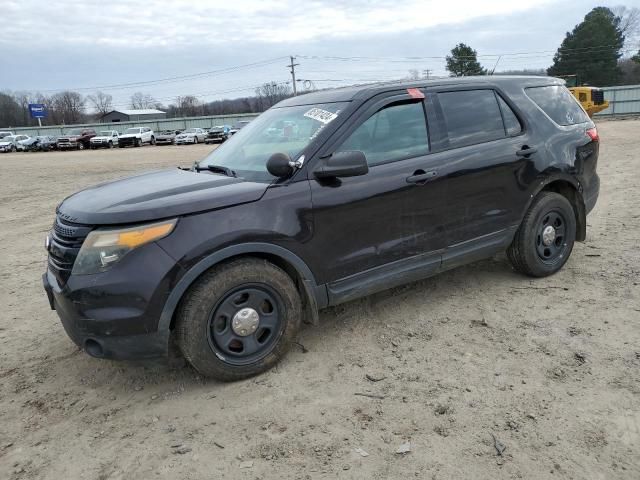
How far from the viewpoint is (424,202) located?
3.80 meters

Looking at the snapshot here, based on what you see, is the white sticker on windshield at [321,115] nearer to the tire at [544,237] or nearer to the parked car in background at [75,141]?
the tire at [544,237]

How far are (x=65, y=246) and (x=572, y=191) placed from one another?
4320 mm

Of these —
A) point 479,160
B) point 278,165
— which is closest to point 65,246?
point 278,165

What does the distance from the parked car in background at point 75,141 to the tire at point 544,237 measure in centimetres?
4263

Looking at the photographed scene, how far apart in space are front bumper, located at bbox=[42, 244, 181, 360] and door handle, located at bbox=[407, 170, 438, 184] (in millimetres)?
1796

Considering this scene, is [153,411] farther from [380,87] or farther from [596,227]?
[596,227]

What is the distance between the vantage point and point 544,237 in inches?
183

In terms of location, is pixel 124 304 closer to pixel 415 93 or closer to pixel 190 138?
pixel 415 93

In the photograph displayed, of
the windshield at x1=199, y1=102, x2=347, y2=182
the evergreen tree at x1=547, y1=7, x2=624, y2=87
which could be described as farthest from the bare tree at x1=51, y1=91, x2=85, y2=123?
the windshield at x1=199, y1=102, x2=347, y2=182

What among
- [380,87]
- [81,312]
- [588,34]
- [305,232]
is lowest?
[81,312]

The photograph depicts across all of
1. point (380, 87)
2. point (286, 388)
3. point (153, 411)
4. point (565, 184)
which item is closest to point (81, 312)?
point (153, 411)

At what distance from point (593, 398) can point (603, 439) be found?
38 centimetres

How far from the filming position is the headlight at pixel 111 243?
2.88m

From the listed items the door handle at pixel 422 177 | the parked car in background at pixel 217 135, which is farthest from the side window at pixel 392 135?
the parked car in background at pixel 217 135
